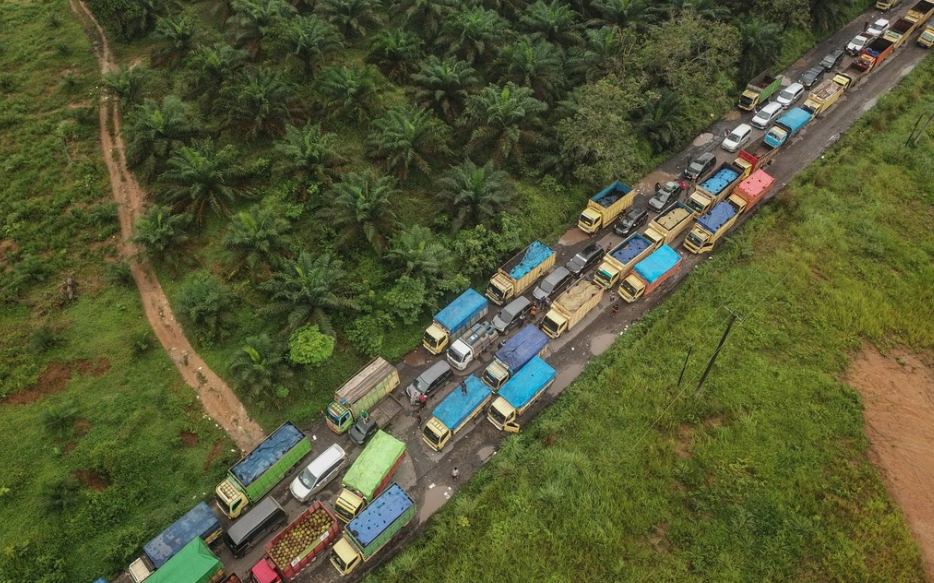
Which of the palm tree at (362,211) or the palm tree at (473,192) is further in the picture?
the palm tree at (473,192)

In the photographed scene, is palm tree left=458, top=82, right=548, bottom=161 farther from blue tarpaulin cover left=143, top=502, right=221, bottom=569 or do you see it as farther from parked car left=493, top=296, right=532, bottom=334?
blue tarpaulin cover left=143, top=502, right=221, bottom=569

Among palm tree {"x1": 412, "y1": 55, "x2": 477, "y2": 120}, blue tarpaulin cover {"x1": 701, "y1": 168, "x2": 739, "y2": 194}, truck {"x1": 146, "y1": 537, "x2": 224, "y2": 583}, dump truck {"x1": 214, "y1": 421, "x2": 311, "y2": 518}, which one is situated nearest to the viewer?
truck {"x1": 146, "y1": 537, "x2": 224, "y2": 583}

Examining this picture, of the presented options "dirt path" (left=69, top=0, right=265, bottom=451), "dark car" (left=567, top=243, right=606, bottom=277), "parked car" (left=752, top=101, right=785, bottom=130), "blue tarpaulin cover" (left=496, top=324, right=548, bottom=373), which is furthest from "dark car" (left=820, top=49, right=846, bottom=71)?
"dirt path" (left=69, top=0, right=265, bottom=451)

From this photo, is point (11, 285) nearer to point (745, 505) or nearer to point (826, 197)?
point (745, 505)

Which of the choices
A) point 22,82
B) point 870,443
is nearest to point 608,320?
point 870,443

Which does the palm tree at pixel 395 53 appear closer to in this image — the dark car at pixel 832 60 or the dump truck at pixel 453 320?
the dump truck at pixel 453 320

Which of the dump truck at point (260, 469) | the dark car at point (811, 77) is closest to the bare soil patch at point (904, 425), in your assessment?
the dark car at point (811, 77)
